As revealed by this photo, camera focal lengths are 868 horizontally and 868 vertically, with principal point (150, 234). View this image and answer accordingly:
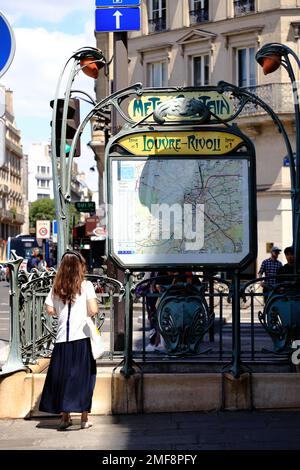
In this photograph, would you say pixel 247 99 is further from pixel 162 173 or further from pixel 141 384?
pixel 141 384

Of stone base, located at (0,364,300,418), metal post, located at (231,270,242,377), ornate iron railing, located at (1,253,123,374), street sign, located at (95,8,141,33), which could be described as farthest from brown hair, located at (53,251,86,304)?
street sign, located at (95,8,141,33)

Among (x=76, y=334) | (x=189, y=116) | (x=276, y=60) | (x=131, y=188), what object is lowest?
(x=76, y=334)

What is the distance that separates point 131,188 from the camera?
29.8 feet

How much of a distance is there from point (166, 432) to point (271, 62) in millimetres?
4499

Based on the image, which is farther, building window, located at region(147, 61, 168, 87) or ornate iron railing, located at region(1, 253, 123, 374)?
building window, located at region(147, 61, 168, 87)

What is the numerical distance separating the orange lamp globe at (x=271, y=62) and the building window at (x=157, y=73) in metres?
29.3

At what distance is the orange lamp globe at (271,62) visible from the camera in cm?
983

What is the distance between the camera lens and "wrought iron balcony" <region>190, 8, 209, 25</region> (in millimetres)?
37250

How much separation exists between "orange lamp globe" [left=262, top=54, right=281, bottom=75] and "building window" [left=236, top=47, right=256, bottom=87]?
26.5 metres

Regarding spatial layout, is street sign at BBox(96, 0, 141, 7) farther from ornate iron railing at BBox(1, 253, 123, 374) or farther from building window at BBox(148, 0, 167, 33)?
building window at BBox(148, 0, 167, 33)

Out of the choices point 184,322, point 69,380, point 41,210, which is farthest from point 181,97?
point 41,210

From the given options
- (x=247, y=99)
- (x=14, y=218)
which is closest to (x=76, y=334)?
(x=247, y=99)

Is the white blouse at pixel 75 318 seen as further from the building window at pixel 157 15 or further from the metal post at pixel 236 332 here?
the building window at pixel 157 15

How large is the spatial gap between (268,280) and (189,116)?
6.22 feet
